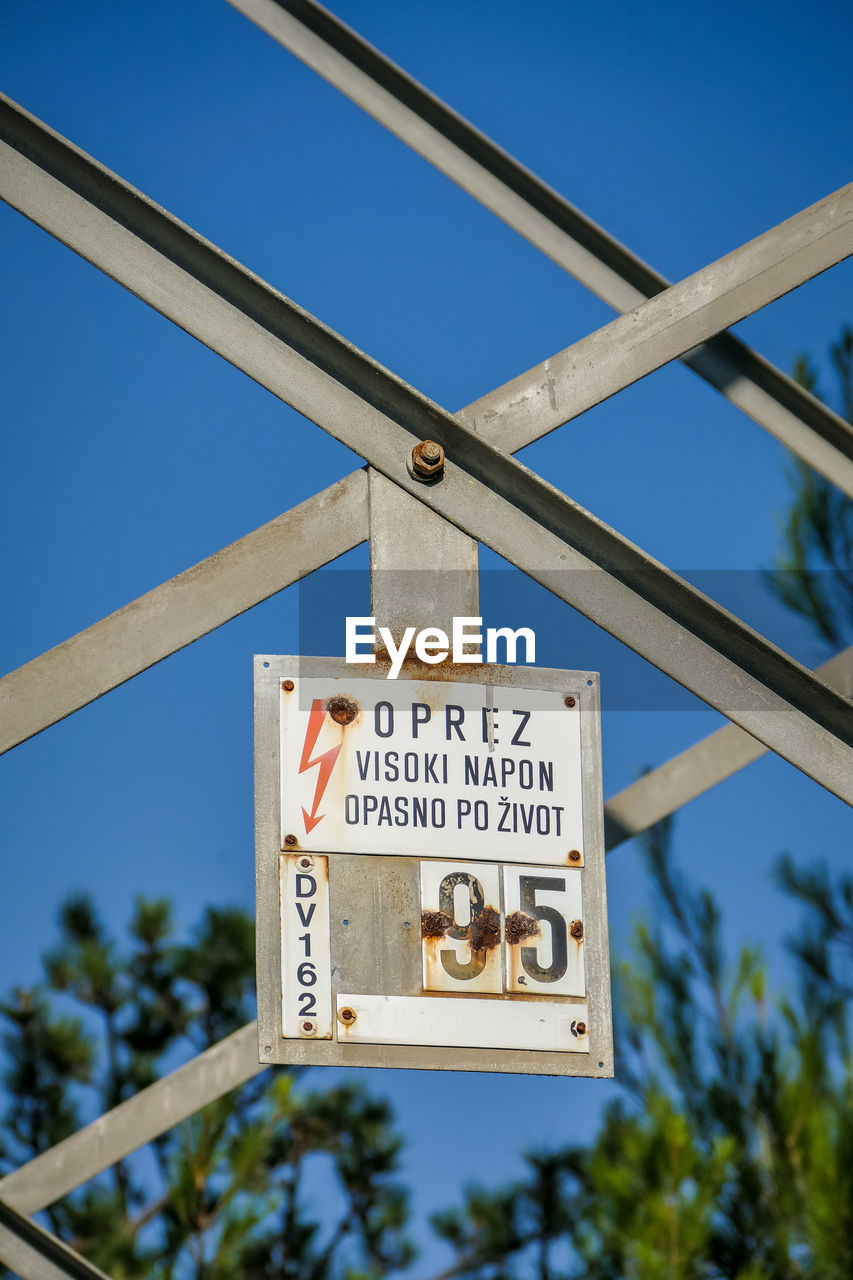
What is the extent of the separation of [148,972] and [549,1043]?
5723 millimetres

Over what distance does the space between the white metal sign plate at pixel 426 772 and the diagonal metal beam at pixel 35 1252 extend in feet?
7.95

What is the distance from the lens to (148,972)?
8586 millimetres

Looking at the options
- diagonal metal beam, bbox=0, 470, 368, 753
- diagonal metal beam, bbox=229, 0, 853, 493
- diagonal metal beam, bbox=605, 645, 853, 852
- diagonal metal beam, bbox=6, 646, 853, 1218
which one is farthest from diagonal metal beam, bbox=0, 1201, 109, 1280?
diagonal metal beam, bbox=229, 0, 853, 493

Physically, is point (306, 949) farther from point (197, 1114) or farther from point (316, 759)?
point (197, 1114)

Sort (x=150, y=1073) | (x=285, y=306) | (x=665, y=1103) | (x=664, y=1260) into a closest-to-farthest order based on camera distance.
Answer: (x=285, y=306), (x=664, y=1260), (x=665, y=1103), (x=150, y=1073)

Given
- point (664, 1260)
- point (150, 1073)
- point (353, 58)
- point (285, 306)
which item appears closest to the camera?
point (285, 306)

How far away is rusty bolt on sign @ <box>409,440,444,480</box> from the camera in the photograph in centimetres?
333

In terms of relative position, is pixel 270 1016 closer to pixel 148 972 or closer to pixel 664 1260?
pixel 664 1260

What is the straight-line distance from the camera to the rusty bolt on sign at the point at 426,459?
10.9 feet

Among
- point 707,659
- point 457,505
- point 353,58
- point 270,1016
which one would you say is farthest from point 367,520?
point 353,58

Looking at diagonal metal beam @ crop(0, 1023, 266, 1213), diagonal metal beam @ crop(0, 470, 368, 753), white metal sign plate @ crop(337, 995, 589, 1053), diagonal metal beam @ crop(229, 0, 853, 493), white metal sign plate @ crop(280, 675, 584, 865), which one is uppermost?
diagonal metal beam @ crop(229, 0, 853, 493)

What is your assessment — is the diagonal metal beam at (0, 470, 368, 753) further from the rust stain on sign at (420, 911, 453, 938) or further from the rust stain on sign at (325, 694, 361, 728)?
the rust stain on sign at (420, 911, 453, 938)

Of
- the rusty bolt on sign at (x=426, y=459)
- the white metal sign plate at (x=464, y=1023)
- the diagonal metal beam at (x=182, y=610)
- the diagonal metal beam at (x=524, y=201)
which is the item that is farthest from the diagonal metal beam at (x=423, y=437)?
the diagonal metal beam at (x=524, y=201)

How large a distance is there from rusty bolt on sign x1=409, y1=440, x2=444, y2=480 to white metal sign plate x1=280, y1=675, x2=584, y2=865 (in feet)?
1.25
